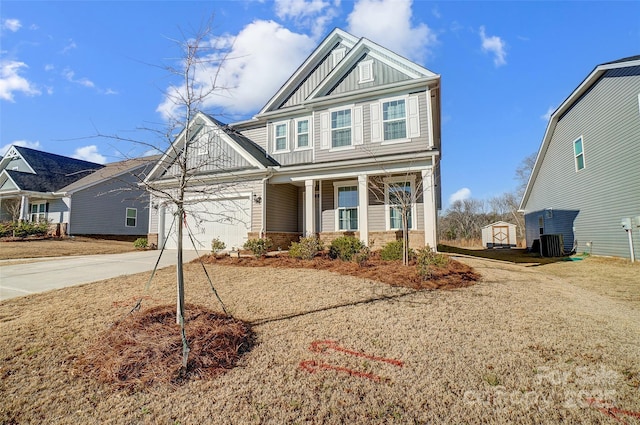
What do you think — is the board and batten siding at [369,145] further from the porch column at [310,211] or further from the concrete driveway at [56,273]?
the concrete driveway at [56,273]

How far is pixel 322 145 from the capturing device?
13180 mm

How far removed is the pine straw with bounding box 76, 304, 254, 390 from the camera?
314 centimetres

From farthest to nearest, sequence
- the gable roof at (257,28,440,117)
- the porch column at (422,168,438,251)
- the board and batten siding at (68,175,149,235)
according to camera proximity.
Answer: the board and batten siding at (68,175,149,235) → the gable roof at (257,28,440,117) → the porch column at (422,168,438,251)

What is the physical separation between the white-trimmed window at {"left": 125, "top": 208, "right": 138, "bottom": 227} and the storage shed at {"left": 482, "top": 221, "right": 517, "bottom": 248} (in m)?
28.7

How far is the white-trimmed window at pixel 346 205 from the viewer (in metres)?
13.5

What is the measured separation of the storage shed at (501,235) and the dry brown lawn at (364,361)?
72.7ft

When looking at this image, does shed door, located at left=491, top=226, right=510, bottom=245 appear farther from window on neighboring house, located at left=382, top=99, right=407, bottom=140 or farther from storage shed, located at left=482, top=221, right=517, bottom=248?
window on neighboring house, located at left=382, top=99, right=407, bottom=140

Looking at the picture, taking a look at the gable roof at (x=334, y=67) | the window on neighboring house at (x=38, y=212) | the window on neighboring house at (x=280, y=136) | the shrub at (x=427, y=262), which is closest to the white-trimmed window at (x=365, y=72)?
the gable roof at (x=334, y=67)

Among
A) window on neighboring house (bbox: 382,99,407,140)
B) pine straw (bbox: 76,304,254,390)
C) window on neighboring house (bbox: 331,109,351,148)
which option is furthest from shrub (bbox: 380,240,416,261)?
pine straw (bbox: 76,304,254,390)

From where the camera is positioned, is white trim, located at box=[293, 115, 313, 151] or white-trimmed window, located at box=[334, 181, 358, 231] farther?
white trim, located at box=[293, 115, 313, 151]

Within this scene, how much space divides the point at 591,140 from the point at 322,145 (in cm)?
1176

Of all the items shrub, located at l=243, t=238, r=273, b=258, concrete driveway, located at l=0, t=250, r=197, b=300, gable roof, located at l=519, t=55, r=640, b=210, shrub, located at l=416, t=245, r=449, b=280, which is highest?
gable roof, located at l=519, t=55, r=640, b=210

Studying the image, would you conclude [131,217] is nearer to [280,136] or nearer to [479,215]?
[280,136]

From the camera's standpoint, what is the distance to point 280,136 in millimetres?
14586
